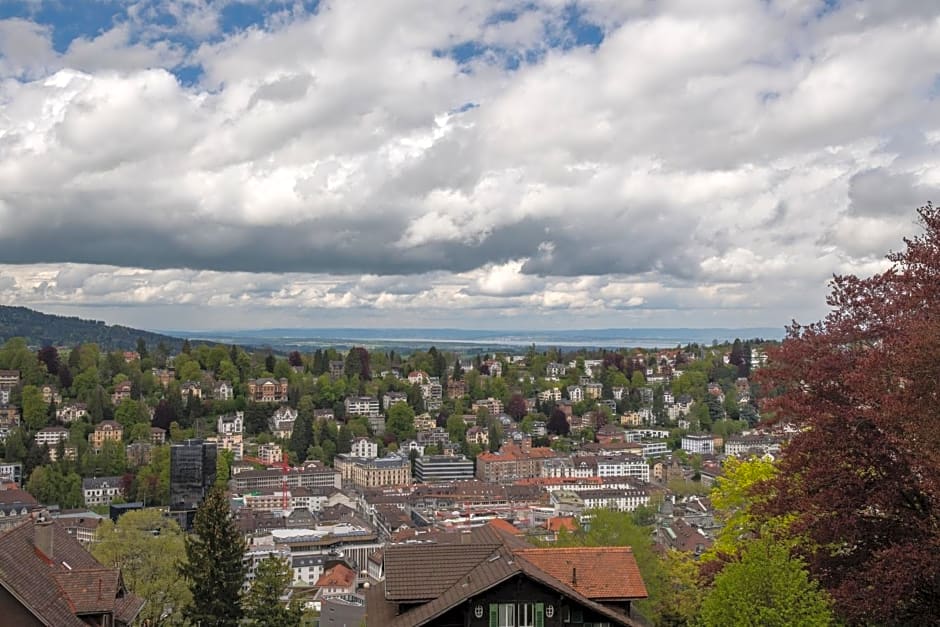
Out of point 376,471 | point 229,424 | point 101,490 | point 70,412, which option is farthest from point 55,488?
point 376,471

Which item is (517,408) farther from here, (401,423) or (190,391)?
(190,391)

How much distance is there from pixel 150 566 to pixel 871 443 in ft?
79.0

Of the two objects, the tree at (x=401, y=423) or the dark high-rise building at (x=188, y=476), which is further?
the tree at (x=401, y=423)

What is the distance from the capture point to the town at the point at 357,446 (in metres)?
78.8

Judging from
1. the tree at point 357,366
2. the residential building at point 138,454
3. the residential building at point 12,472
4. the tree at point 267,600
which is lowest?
the residential building at point 12,472

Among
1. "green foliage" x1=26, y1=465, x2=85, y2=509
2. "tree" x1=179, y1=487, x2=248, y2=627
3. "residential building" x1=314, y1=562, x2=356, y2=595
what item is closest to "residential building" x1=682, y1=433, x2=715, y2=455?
"residential building" x1=314, y1=562, x2=356, y2=595

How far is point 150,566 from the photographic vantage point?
30.3 meters

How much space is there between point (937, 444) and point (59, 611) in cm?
1506

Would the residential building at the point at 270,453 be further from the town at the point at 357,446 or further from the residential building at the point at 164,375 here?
the residential building at the point at 164,375

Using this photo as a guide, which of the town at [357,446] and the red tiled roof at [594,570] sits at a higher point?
the red tiled roof at [594,570]

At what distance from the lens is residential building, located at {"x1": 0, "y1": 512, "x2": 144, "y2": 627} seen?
1588 cm

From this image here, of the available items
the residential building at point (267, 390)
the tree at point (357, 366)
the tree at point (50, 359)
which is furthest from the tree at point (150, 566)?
the tree at point (357, 366)

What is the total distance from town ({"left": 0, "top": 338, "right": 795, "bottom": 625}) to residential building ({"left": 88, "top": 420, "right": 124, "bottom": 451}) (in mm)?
243

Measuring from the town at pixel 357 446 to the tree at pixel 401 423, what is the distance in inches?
10.5
